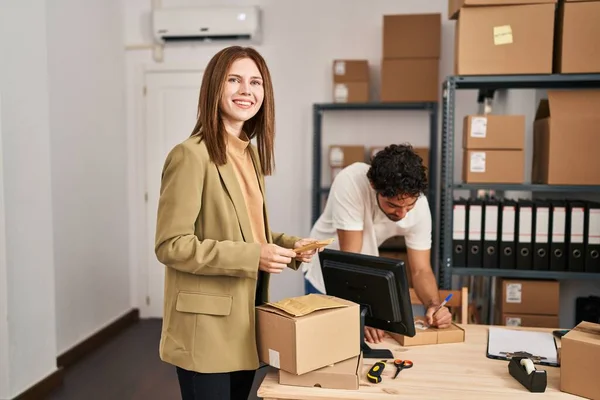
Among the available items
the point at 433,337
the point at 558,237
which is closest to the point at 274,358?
the point at 433,337

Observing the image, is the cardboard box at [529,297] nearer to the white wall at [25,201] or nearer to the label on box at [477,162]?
the label on box at [477,162]

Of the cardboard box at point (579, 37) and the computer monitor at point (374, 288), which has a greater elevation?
the cardboard box at point (579, 37)

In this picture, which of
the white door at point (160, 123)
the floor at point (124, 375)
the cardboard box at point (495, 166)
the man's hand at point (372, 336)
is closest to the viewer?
the man's hand at point (372, 336)

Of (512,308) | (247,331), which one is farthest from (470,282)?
(247,331)

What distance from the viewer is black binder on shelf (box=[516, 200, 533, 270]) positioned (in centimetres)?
255

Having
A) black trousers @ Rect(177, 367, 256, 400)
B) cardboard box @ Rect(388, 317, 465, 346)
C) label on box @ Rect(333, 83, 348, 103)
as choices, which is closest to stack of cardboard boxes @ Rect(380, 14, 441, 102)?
label on box @ Rect(333, 83, 348, 103)

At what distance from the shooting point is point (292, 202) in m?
4.22

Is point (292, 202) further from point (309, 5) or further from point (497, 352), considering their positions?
point (497, 352)

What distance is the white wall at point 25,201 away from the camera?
2607 millimetres

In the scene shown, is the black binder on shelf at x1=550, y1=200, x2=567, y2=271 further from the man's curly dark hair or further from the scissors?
the scissors

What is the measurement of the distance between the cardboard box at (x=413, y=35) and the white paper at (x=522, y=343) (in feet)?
7.37

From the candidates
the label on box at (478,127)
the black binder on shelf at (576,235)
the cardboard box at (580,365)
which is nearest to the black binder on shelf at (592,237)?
the black binder on shelf at (576,235)

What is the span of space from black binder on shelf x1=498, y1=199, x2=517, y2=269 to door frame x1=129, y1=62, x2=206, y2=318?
8.78 ft

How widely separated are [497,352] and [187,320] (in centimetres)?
96
